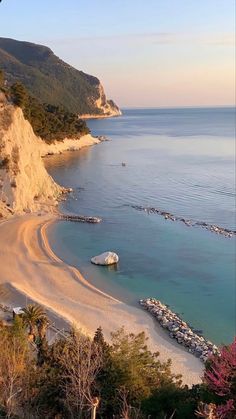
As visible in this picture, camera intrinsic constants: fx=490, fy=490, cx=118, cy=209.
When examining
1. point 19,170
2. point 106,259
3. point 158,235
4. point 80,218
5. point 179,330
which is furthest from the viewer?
point 80,218

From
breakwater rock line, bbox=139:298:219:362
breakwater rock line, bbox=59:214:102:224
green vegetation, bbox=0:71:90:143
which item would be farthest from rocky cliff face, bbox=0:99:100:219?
breakwater rock line, bbox=139:298:219:362

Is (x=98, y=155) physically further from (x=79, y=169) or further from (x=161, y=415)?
(x=161, y=415)

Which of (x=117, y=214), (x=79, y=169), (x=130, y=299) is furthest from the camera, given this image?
(x=79, y=169)

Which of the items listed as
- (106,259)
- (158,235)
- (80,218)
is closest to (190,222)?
(158,235)

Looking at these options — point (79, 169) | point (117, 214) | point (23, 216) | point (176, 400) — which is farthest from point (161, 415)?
point (79, 169)

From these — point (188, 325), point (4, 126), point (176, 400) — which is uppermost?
point (4, 126)

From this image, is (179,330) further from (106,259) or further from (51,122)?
(51,122)

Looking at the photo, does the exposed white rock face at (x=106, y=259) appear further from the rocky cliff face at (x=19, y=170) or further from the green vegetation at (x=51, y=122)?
the green vegetation at (x=51, y=122)
